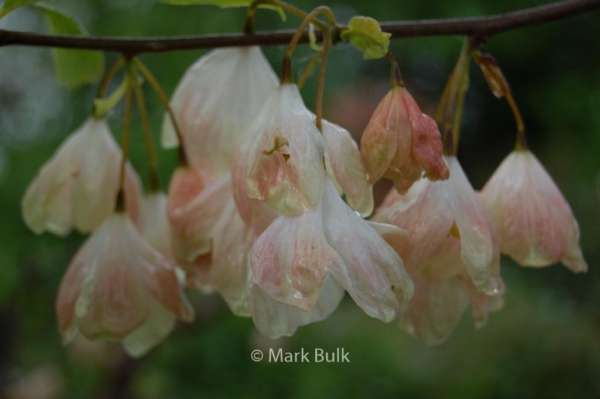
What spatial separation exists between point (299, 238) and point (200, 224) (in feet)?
0.65

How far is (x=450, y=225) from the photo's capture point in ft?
2.45

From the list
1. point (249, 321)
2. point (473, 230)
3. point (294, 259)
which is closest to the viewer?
point (294, 259)

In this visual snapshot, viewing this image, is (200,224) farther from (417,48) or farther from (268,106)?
(417,48)

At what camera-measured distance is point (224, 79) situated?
3.01 feet

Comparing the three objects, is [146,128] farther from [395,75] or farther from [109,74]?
[395,75]

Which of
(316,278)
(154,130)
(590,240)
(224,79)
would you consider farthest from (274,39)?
(590,240)

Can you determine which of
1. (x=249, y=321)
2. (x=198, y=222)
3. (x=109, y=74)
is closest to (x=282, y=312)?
(x=198, y=222)

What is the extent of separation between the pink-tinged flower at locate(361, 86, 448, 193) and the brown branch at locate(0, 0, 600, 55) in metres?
0.14

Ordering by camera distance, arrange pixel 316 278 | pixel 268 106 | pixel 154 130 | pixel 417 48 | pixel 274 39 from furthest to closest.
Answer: pixel 417 48
pixel 154 130
pixel 274 39
pixel 268 106
pixel 316 278

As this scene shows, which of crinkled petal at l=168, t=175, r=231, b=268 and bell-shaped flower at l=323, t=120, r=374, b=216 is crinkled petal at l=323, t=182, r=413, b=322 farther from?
crinkled petal at l=168, t=175, r=231, b=268

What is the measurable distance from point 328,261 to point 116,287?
12.1 inches

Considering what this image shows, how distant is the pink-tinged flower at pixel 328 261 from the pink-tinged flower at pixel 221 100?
0.26m

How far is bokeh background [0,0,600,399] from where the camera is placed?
243 centimetres

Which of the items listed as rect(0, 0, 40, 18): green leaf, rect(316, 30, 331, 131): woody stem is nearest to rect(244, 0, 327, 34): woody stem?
rect(316, 30, 331, 131): woody stem
